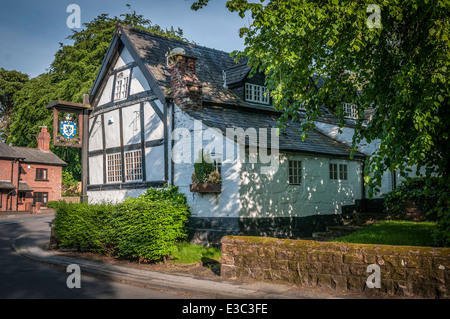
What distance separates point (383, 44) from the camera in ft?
32.9

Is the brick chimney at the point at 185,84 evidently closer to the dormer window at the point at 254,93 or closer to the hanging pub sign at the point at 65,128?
the dormer window at the point at 254,93

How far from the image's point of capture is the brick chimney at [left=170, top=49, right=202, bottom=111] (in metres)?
16.0

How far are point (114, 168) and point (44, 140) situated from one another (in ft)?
110

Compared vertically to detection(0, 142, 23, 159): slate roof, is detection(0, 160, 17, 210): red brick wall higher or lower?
lower

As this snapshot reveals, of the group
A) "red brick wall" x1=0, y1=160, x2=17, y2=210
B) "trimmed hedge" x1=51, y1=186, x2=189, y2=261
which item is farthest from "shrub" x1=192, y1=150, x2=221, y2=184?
"red brick wall" x1=0, y1=160, x2=17, y2=210

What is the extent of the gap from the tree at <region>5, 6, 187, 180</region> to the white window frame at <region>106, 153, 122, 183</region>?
1791 centimetres

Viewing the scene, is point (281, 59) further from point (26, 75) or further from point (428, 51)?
point (26, 75)

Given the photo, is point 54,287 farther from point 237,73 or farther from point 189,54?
point 237,73

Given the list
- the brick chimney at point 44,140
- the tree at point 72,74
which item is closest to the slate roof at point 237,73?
the tree at point 72,74

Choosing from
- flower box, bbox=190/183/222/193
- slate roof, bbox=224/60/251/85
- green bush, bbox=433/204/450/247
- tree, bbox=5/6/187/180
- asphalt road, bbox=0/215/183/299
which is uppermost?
tree, bbox=5/6/187/180

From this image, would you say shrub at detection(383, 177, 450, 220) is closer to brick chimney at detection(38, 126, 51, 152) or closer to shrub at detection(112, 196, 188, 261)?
shrub at detection(112, 196, 188, 261)

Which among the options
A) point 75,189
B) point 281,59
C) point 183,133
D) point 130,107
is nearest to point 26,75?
point 75,189

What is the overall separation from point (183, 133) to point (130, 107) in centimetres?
427

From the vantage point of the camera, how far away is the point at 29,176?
46.6 metres
